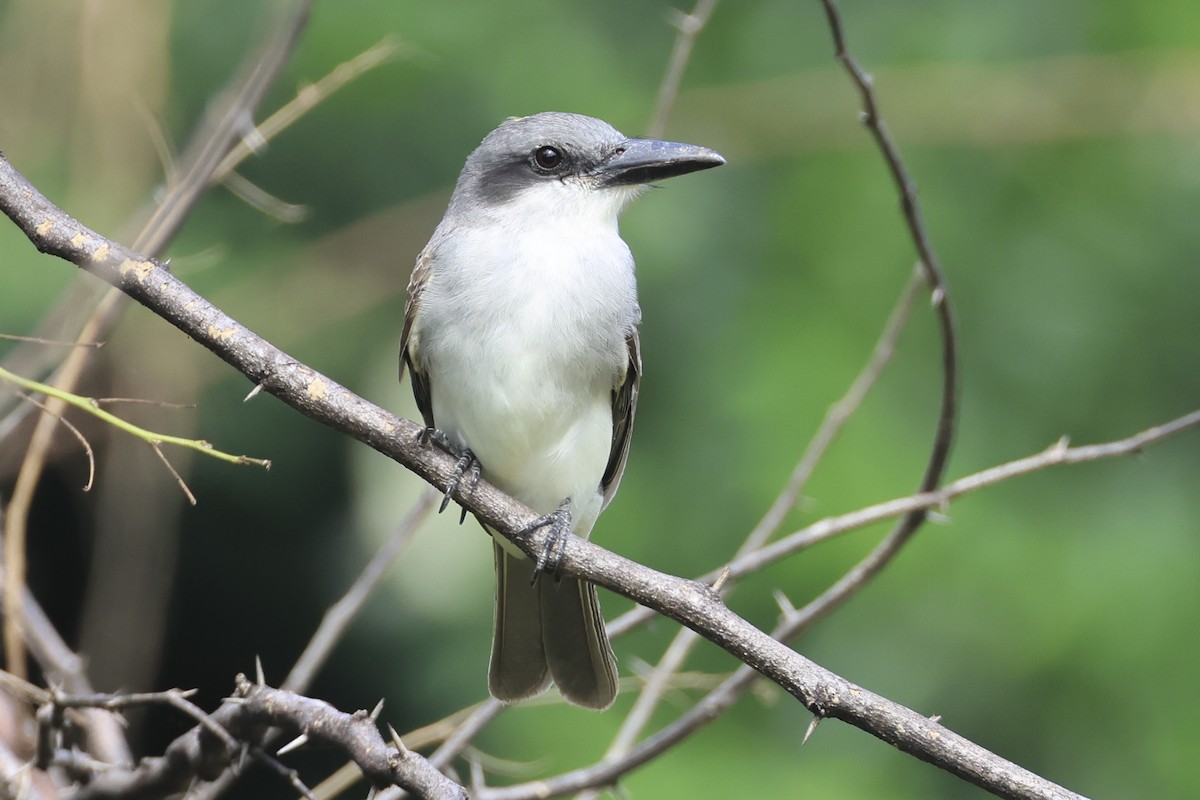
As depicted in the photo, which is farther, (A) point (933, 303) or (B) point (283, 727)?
(A) point (933, 303)

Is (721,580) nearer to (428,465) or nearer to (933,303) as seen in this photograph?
(428,465)

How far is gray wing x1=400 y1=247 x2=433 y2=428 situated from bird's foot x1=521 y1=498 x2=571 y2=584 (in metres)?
0.66

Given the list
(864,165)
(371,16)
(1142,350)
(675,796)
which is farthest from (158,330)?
(1142,350)

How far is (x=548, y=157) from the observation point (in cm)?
350

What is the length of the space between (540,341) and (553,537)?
71 cm

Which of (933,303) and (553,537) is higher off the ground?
(933,303)

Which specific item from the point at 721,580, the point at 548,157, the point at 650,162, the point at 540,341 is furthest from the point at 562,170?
the point at 721,580

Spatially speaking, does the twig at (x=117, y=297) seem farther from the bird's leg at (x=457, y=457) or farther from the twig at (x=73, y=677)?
the bird's leg at (x=457, y=457)

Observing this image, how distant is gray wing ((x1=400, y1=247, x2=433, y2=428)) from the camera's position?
11.1 feet

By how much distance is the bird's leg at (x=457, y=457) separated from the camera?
7.70ft

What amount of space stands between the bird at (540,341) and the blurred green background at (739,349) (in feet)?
3.44

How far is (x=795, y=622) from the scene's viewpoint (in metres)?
2.66

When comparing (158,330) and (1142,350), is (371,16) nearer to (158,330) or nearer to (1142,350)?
(158,330)

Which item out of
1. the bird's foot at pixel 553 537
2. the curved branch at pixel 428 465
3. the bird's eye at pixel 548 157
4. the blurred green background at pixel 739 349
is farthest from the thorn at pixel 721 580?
the blurred green background at pixel 739 349
